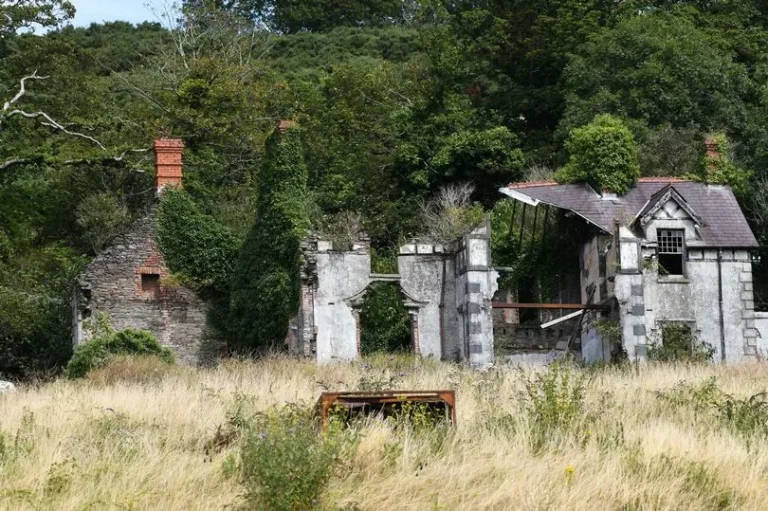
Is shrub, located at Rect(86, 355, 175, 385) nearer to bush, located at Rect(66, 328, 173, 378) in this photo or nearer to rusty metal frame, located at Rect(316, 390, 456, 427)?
bush, located at Rect(66, 328, 173, 378)

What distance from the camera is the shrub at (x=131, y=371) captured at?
86.6 ft

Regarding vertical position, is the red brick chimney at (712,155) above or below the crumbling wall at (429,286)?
above

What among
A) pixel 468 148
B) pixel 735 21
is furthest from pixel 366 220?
pixel 735 21

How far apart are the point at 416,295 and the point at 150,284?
802 centimetres

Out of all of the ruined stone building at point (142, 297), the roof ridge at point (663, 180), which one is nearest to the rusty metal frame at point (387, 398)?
the ruined stone building at point (142, 297)

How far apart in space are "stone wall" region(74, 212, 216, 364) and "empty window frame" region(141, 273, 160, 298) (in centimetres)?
3

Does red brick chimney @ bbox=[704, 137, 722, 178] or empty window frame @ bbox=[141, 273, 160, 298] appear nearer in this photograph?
empty window frame @ bbox=[141, 273, 160, 298]

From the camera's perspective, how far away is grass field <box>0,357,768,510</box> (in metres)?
15.1

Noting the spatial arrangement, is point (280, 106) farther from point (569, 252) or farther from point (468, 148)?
Answer: point (569, 252)

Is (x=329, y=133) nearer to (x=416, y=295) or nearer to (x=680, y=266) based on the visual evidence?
(x=416, y=295)

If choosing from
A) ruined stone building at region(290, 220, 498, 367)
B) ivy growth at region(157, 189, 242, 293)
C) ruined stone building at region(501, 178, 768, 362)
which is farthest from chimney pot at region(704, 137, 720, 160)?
ivy growth at region(157, 189, 242, 293)

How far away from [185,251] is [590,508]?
84.9ft

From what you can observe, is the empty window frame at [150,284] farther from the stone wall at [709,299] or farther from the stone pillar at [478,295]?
the stone wall at [709,299]

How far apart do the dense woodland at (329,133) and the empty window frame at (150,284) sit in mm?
711
